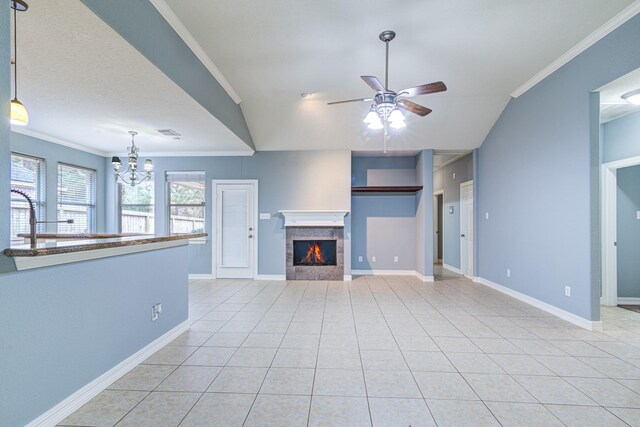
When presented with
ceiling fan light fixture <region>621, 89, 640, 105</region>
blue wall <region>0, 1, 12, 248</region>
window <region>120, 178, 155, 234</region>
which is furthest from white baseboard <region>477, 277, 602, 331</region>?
window <region>120, 178, 155, 234</region>

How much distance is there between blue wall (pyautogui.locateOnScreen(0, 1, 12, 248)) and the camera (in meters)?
1.51

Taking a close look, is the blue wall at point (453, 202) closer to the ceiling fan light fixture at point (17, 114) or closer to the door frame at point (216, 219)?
the door frame at point (216, 219)

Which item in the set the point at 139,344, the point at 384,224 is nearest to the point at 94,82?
the point at 139,344

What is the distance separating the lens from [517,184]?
4598mm

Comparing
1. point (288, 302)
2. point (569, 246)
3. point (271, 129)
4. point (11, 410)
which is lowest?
point (288, 302)

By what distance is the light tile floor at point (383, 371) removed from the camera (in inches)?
74.2

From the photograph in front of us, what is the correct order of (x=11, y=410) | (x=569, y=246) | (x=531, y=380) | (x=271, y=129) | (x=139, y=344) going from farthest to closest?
(x=271, y=129)
(x=569, y=246)
(x=139, y=344)
(x=531, y=380)
(x=11, y=410)

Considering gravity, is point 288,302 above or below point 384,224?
below

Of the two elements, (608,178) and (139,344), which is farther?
(608,178)

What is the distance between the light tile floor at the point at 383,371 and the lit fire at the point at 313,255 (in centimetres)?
215

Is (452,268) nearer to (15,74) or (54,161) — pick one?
(15,74)

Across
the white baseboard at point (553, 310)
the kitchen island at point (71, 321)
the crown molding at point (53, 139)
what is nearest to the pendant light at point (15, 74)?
the kitchen island at point (71, 321)

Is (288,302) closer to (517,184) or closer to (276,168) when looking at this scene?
(276,168)

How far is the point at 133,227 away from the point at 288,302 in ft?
13.5
